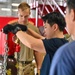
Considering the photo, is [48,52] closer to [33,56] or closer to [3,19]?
[33,56]

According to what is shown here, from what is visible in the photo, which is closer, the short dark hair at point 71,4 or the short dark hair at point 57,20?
the short dark hair at point 71,4

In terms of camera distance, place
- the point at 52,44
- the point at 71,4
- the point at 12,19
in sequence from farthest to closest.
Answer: the point at 12,19 < the point at 52,44 < the point at 71,4

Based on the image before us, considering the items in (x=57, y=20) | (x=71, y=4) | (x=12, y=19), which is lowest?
(x=12, y=19)

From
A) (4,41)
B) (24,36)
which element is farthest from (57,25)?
(4,41)

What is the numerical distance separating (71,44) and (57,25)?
103cm

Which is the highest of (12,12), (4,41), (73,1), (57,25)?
(73,1)

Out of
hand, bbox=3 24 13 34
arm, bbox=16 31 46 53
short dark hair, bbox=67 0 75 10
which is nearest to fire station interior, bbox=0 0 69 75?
hand, bbox=3 24 13 34

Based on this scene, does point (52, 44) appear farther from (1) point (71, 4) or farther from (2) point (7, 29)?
(1) point (71, 4)

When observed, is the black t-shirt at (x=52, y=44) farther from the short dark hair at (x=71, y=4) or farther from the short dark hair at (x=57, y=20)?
the short dark hair at (x=71, y=4)

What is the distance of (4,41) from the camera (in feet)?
8.55

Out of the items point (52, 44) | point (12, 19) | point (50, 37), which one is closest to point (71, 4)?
point (52, 44)

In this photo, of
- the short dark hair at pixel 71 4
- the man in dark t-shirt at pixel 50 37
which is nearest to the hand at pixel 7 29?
the man in dark t-shirt at pixel 50 37

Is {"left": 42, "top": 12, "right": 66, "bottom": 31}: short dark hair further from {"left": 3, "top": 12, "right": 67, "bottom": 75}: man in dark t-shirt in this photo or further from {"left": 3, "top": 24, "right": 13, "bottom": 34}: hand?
{"left": 3, "top": 24, "right": 13, "bottom": 34}: hand

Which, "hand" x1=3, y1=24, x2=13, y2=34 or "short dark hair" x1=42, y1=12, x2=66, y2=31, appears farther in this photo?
"hand" x1=3, y1=24, x2=13, y2=34
